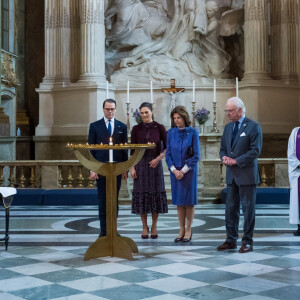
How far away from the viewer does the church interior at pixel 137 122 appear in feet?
17.9

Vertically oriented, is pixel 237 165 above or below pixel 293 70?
below

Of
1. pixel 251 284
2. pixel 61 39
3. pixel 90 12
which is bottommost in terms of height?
pixel 251 284

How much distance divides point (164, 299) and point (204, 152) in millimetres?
9310

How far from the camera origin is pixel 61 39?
14.9 meters

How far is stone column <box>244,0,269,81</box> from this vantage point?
1464 centimetres

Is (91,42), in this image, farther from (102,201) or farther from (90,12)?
(102,201)

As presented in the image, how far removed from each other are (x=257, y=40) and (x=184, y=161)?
26.4ft

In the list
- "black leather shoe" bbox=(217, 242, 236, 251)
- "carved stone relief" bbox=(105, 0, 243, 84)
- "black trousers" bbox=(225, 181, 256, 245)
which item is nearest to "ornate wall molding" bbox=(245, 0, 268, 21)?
"carved stone relief" bbox=(105, 0, 243, 84)

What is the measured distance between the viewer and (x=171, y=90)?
1398 cm

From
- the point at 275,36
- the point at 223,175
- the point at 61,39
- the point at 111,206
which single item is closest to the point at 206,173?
the point at 223,175

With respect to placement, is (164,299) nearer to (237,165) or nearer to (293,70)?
(237,165)

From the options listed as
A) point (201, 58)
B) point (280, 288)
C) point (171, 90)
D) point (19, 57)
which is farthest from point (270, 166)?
point (19, 57)

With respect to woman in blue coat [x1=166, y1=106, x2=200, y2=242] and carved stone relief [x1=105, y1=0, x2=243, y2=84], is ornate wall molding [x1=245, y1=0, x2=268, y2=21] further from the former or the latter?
woman in blue coat [x1=166, y1=106, x2=200, y2=242]

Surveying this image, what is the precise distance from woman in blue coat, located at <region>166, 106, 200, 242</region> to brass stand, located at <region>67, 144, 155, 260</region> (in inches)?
36.9
